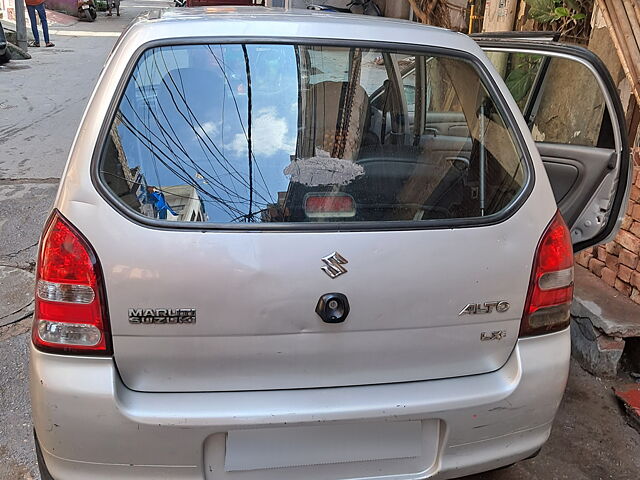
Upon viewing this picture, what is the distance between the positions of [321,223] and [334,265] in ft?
0.43

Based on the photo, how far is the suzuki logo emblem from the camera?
5.35ft

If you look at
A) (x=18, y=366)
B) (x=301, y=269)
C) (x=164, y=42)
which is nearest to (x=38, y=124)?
(x=18, y=366)

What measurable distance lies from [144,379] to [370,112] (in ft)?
3.71

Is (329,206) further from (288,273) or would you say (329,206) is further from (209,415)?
(209,415)

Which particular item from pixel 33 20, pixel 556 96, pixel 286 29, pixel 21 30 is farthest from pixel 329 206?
pixel 33 20

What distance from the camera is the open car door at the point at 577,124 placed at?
2500 mm

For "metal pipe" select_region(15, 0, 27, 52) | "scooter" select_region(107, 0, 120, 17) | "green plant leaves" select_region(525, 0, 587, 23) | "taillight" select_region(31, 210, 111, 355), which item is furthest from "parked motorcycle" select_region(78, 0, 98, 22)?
"taillight" select_region(31, 210, 111, 355)

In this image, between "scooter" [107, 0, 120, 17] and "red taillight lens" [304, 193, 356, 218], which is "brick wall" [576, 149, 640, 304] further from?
"scooter" [107, 0, 120, 17]

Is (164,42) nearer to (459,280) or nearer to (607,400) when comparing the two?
(459,280)

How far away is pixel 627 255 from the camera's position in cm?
330

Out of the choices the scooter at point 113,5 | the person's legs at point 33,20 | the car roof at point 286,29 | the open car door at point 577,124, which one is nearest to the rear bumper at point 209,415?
the car roof at point 286,29

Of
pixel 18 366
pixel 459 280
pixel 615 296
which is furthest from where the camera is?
pixel 615 296

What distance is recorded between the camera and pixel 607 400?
3.00 m

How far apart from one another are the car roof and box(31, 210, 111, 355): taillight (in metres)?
0.67
